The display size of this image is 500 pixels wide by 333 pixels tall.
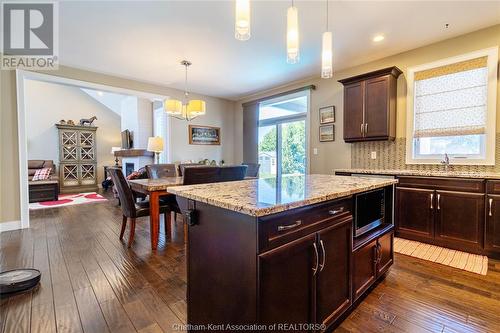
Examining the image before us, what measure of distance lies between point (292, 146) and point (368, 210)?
3.51 metres

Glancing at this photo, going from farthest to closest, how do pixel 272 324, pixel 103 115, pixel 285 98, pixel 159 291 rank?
pixel 103 115, pixel 285 98, pixel 159 291, pixel 272 324

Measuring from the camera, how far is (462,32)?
2.99m

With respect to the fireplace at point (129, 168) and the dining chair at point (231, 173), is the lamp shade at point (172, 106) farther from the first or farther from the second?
the fireplace at point (129, 168)

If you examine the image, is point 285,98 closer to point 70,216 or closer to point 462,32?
point 462,32

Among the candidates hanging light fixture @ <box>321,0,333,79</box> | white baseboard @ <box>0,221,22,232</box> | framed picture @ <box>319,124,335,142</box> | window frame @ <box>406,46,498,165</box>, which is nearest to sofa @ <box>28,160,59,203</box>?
white baseboard @ <box>0,221,22,232</box>

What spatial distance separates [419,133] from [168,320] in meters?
3.83

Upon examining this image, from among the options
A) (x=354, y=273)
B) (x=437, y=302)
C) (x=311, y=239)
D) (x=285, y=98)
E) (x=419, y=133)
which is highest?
(x=285, y=98)

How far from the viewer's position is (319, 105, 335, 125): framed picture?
435cm

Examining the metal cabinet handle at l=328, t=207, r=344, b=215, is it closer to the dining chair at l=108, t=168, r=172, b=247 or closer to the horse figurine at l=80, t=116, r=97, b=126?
the dining chair at l=108, t=168, r=172, b=247

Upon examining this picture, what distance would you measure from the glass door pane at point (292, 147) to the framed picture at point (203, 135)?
1.77 m

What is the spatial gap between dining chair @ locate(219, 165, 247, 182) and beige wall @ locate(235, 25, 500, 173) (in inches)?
87.0

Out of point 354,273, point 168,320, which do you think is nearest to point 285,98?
point 354,273

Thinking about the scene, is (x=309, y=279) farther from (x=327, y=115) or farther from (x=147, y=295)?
(x=327, y=115)

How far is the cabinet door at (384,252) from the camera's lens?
1.88 meters
